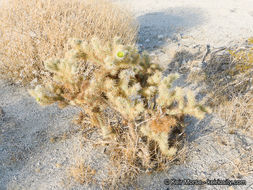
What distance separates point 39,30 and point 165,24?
3.39 metres

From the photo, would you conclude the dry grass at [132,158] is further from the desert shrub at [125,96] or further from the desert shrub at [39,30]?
the desert shrub at [39,30]

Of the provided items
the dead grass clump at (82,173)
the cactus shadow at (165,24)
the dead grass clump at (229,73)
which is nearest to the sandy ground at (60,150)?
the dead grass clump at (82,173)

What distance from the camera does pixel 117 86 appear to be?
187cm

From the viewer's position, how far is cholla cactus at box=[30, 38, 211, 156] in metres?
1.79

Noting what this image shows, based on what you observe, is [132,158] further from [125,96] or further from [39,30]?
[39,30]

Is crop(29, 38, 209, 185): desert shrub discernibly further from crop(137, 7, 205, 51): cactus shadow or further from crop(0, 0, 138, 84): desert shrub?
crop(137, 7, 205, 51): cactus shadow

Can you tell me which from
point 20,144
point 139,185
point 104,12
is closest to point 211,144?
point 139,185

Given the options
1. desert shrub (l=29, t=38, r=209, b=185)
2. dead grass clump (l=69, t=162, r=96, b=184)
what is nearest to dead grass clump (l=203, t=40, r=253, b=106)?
desert shrub (l=29, t=38, r=209, b=185)

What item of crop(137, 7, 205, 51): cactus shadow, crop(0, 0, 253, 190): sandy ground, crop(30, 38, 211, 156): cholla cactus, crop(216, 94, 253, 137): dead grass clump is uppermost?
crop(30, 38, 211, 156): cholla cactus

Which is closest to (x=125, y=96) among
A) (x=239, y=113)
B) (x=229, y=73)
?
(x=239, y=113)

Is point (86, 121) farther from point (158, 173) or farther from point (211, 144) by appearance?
point (211, 144)

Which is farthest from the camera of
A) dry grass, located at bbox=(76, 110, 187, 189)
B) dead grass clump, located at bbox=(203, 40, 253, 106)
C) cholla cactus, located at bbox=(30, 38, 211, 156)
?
dead grass clump, located at bbox=(203, 40, 253, 106)

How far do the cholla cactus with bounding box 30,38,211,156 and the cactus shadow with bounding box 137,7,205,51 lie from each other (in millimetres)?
2598

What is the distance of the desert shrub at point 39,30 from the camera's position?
3240 mm
